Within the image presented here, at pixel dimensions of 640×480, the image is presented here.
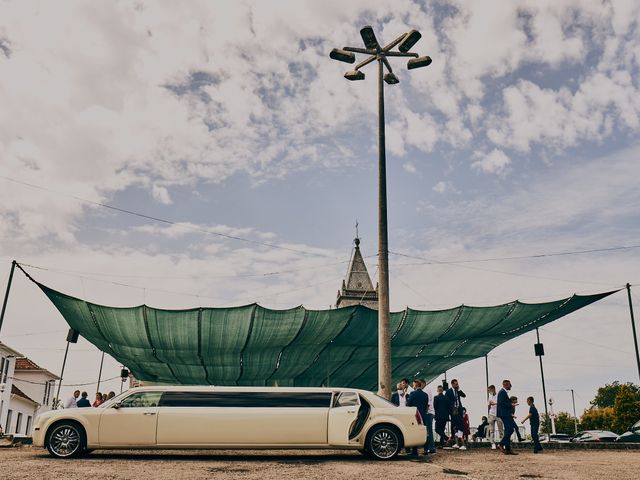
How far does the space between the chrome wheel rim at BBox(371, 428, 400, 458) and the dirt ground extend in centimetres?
26

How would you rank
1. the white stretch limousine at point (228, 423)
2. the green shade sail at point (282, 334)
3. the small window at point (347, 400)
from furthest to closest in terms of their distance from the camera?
the green shade sail at point (282, 334), the small window at point (347, 400), the white stretch limousine at point (228, 423)

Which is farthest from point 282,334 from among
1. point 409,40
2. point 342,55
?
point 409,40

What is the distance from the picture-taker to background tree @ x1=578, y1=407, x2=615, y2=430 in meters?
97.6

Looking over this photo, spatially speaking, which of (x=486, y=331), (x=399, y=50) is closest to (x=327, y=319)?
(x=486, y=331)

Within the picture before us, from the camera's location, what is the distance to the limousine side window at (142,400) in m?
10.9

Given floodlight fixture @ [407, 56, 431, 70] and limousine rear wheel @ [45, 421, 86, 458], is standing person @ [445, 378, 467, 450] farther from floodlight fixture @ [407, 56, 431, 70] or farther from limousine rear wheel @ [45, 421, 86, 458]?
limousine rear wheel @ [45, 421, 86, 458]

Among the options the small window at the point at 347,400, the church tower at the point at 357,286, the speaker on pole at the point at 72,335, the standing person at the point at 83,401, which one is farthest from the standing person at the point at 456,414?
the church tower at the point at 357,286

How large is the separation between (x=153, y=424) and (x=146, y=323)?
11.3 meters

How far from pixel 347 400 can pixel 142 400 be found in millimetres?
3910

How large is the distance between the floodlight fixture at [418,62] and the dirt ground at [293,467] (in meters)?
9.74

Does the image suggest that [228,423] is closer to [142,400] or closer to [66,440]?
[142,400]

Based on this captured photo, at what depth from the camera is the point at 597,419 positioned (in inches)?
3939

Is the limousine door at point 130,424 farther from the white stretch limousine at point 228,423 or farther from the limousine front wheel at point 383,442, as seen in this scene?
the limousine front wheel at point 383,442

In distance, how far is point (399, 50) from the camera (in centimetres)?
1518
